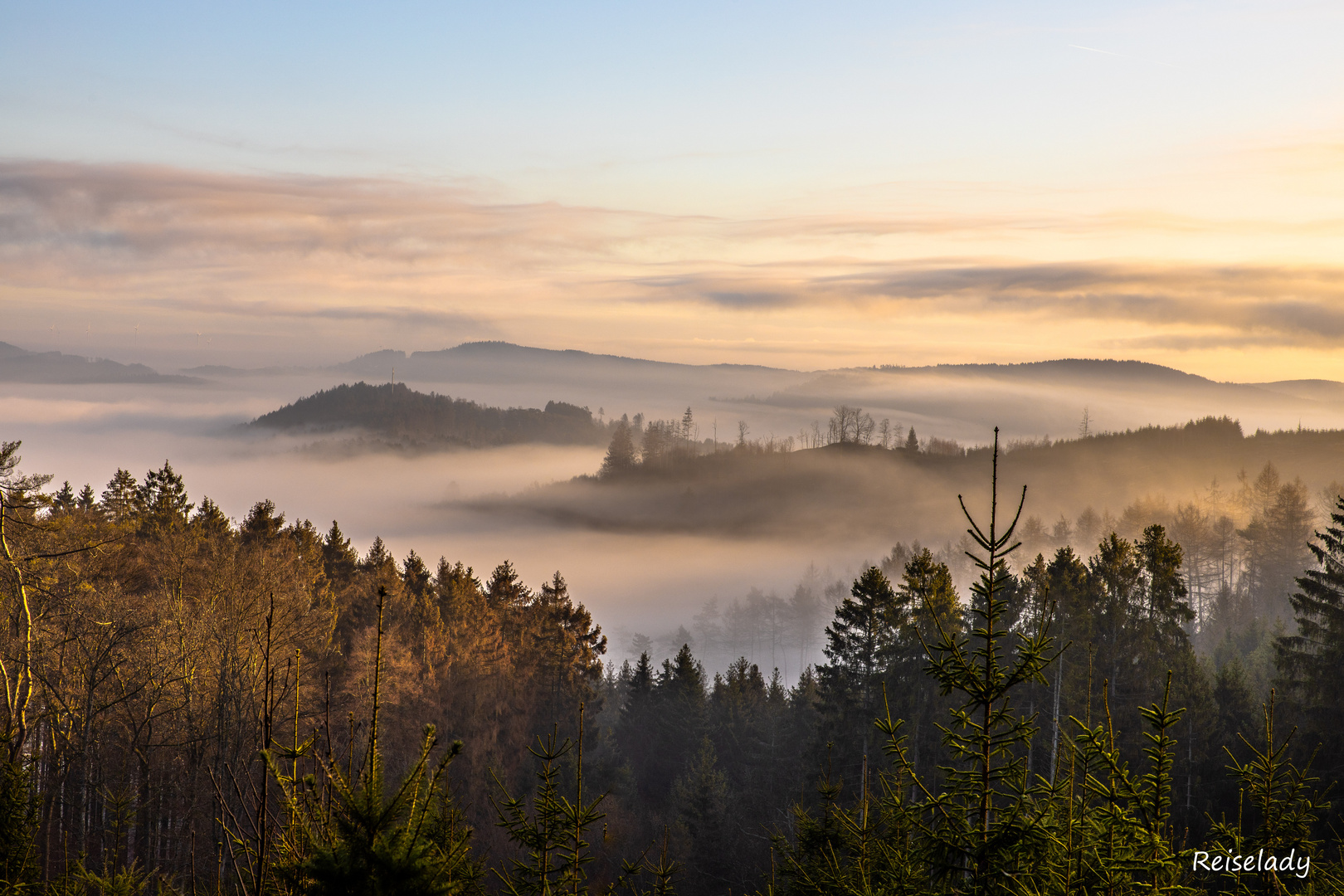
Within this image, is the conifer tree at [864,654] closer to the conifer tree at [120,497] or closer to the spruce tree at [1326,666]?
the spruce tree at [1326,666]

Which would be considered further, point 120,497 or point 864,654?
point 120,497

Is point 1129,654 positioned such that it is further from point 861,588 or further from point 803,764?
point 803,764

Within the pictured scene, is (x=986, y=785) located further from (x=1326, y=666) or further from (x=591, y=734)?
(x=591, y=734)

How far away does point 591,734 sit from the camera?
4775 cm

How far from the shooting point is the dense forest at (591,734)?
22.3 ft

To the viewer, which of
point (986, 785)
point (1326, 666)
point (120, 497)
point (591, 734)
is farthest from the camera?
point (120, 497)

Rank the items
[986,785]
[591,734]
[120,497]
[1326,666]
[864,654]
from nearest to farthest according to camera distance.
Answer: [986,785], [1326,666], [864,654], [591,734], [120,497]

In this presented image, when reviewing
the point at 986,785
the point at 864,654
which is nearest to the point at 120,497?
the point at 864,654

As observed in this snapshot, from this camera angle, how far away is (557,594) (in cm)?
5647

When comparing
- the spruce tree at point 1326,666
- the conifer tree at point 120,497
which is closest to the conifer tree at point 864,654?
the spruce tree at point 1326,666

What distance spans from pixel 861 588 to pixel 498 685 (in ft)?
70.9

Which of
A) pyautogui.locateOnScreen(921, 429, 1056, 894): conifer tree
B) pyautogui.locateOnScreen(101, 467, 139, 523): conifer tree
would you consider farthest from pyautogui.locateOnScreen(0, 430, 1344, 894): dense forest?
pyautogui.locateOnScreen(101, 467, 139, 523): conifer tree

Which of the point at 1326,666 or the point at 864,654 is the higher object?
the point at 1326,666

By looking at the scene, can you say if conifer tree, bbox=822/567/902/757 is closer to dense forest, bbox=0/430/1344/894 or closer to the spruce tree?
dense forest, bbox=0/430/1344/894
